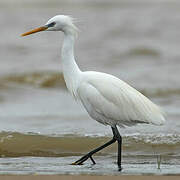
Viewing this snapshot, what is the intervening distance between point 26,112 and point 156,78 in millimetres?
4700

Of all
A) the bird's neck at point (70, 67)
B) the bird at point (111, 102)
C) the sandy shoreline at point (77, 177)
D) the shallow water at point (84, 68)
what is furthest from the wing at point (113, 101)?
the sandy shoreline at point (77, 177)

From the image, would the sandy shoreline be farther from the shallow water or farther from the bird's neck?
the bird's neck

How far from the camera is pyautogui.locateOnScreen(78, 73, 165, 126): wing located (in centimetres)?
745

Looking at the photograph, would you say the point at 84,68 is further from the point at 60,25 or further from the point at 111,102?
the point at 111,102

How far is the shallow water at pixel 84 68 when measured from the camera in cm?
825

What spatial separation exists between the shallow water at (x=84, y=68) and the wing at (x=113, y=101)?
25.3 inches

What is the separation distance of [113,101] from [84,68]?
31.2ft

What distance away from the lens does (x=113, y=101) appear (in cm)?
752

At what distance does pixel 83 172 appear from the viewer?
6.70 meters

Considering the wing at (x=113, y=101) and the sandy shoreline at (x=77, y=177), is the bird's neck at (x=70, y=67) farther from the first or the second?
the sandy shoreline at (x=77, y=177)

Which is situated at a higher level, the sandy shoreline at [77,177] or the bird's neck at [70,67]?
the bird's neck at [70,67]

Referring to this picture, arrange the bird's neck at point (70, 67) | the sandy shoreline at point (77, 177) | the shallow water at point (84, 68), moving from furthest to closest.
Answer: the shallow water at point (84, 68) < the bird's neck at point (70, 67) < the sandy shoreline at point (77, 177)

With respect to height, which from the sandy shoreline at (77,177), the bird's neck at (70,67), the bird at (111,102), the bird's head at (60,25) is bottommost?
the sandy shoreline at (77,177)

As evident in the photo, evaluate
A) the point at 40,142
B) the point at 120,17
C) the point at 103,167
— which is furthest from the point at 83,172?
the point at 120,17
